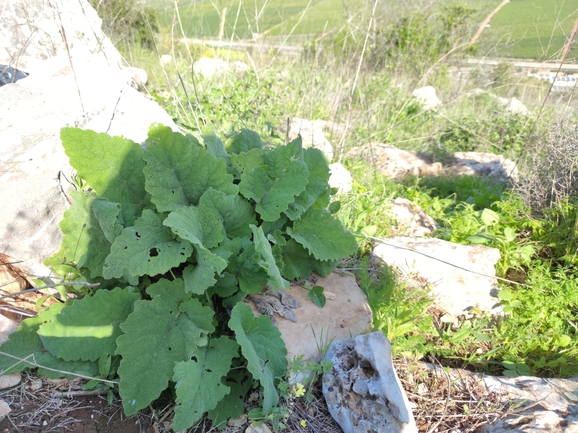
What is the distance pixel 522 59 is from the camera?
18.7 ft

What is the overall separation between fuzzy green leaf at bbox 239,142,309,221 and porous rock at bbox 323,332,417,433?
0.72 m

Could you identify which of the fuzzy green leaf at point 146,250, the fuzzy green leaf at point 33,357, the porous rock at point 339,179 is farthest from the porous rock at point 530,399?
the porous rock at point 339,179

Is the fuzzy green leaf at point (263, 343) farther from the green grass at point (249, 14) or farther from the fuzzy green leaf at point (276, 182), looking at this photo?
the green grass at point (249, 14)

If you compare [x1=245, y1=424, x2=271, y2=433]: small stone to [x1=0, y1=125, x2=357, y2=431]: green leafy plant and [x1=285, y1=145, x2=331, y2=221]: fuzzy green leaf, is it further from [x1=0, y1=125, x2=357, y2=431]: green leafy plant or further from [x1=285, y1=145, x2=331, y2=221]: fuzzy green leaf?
[x1=285, y1=145, x2=331, y2=221]: fuzzy green leaf

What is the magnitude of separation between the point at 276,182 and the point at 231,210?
0.92 feet

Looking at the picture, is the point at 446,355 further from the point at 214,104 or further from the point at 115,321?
the point at 214,104

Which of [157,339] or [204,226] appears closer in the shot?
[157,339]

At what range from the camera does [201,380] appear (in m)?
1.61

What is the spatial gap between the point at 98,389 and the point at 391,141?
553 centimetres

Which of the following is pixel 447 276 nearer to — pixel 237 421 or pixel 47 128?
pixel 237 421

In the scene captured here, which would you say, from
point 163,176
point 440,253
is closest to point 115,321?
point 163,176

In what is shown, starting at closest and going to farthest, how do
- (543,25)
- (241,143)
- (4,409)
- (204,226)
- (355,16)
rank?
(4,409)
(204,226)
(241,143)
(543,25)
(355,16)

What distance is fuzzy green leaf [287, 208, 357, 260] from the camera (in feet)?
6.99

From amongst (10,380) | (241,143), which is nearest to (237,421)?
(10,380)
